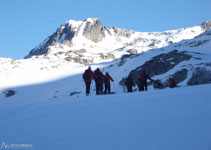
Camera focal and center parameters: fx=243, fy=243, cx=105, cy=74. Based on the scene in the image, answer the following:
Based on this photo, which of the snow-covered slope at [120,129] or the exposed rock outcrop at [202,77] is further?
the exposed rock outcrop at [202,77]

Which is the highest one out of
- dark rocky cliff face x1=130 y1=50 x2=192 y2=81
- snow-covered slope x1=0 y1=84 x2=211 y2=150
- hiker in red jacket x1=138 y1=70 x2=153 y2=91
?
dark rocky cliff face x1=130 y1=50 x2=192 y2=81

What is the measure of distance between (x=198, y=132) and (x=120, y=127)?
1495 mm

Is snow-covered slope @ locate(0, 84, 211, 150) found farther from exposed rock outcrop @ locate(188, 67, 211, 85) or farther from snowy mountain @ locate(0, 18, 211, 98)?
snowy mountain @ locate(0, 18, 211, 98)

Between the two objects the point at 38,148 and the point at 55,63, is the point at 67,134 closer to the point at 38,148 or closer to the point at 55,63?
the point at 38,148

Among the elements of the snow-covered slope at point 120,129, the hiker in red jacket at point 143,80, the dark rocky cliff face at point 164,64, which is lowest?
the snow-covered slope at point 120,129

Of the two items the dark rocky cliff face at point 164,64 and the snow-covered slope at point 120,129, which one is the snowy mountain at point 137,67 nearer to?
the dark rocky cliff face at point 164,64

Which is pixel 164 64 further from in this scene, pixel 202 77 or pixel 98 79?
pixel 98 79

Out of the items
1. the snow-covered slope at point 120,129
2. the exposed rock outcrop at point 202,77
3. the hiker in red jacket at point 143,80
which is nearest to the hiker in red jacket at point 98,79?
the hiker in red jacket at point 143,80

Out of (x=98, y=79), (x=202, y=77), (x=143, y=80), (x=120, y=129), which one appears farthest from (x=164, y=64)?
(x=120, y=129)

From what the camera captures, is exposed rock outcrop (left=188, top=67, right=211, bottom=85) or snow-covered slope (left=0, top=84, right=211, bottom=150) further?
exposed rock outcrop (left=188, top=67, right=211, bottom=85)

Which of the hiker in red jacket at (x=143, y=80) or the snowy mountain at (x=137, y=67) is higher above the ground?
the snowy mountain at (x=137, y=67)

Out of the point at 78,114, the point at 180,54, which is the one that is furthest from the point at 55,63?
the point at 78,114

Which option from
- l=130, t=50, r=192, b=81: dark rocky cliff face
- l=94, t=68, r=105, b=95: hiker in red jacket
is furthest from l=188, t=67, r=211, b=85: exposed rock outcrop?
l=130, t=50, r=192, b=81: dark rocky cliff face

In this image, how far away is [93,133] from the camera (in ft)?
15.6
